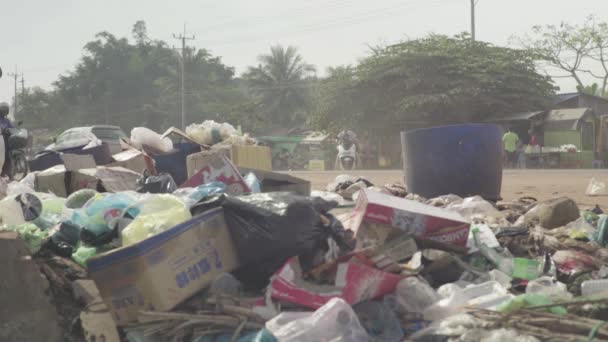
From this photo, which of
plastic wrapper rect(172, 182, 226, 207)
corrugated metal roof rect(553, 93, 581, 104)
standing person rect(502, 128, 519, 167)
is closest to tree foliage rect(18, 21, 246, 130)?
corrugated metal roof rect(553, 93, 581, 104)

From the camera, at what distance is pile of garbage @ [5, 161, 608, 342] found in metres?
2.83

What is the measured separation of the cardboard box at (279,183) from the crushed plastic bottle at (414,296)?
281 centimetres

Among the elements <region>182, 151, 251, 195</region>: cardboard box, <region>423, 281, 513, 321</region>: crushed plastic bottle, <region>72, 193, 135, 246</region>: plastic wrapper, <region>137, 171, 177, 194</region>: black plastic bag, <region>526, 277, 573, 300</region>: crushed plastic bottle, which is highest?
<region>182, 151, 251, 195</region>: cardboard box

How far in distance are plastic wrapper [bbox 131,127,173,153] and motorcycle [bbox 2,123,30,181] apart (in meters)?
1.29

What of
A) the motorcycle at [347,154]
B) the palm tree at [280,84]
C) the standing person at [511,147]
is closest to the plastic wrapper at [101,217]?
the motorcycle at [347,154]

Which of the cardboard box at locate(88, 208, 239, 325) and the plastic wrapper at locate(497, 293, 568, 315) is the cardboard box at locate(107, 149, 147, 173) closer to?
the cardboard box at locate(88, 208, 239, 325)

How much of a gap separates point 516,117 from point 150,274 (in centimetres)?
2292

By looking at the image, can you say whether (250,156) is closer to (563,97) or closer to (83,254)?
(83,254)

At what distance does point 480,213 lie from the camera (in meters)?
5.54

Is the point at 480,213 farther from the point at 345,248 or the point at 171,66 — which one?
the point at 171,66

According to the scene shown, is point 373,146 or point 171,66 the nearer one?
point 373,146

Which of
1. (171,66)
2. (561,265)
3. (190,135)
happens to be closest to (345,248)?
(561,265)

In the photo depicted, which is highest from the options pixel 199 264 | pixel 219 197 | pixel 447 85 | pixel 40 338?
pixel 447 85

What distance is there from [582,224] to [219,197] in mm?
2643
